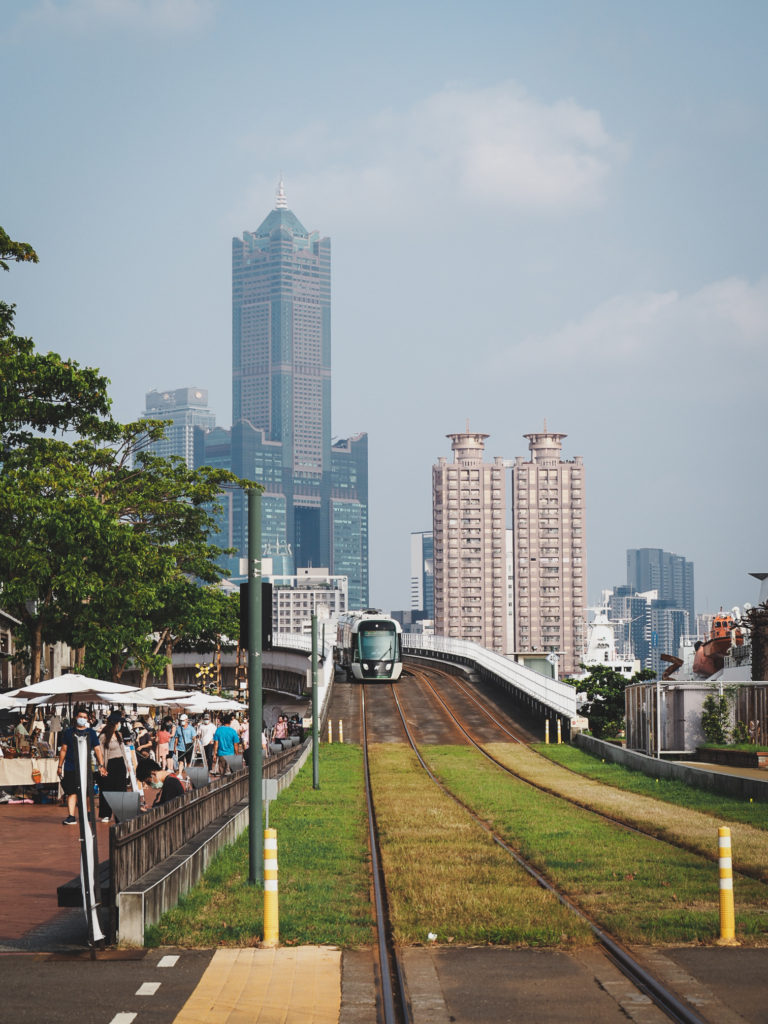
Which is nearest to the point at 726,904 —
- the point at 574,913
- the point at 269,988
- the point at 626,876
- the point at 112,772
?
the point at 574,913

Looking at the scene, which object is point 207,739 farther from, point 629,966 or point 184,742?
point 629,966

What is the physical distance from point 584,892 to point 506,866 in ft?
7.24

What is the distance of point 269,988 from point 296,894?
457 centimetres

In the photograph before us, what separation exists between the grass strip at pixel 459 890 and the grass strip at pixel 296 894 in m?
0.43

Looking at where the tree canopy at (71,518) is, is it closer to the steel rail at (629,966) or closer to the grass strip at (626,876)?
the grass strip at (626,876)

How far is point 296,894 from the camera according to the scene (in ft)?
48.5

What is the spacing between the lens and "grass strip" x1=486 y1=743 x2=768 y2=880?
18.4 metres

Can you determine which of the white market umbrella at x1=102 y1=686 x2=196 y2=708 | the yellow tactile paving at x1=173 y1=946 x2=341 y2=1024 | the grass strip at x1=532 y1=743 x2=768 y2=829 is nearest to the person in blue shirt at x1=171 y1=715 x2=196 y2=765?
the white market umbrella at x1=102 y1=686 x2=196 y2=708

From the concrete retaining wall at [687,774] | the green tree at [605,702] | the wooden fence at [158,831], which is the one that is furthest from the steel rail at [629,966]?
the green tree at [605,702]

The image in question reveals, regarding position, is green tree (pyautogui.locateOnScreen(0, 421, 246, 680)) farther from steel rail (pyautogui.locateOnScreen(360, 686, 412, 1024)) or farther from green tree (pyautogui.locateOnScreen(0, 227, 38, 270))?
steel rail (pyautogui.locateOnScreen(360, 686, 412, 1024))

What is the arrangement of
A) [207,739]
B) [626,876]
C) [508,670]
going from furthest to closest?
[508,670]
[207,739]
[626,876]

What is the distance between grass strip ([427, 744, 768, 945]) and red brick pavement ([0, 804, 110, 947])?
226 inches

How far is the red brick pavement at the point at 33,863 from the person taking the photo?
13575 mm

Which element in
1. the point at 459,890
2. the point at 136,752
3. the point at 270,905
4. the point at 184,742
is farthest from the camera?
the point at 184,742
